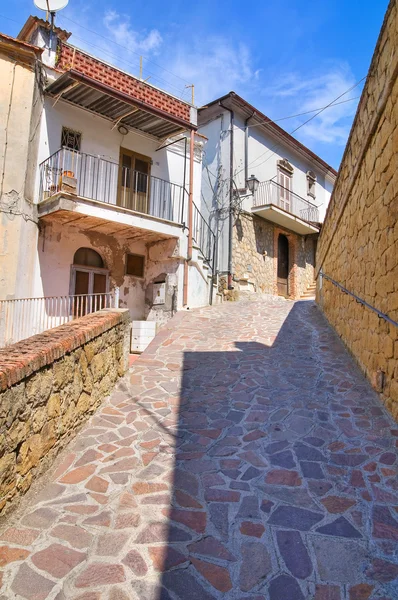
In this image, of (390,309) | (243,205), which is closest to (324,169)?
(243,205)

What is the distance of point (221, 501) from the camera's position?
299 centimetres

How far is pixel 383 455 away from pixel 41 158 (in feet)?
30.5

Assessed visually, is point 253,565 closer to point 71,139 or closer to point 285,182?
point 71,139

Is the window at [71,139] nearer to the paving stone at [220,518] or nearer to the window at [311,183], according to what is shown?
the paving stone at [220,518]

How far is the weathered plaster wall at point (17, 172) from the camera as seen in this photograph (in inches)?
336

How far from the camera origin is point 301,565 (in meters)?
2.34

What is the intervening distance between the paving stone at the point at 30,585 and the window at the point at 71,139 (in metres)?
9.58

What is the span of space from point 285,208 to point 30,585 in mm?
16408

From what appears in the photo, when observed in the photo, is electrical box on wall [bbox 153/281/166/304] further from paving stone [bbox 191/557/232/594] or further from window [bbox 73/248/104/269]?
paving stone [bbox 191/557/232/594]

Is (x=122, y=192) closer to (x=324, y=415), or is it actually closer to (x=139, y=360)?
(x=139, y=360)

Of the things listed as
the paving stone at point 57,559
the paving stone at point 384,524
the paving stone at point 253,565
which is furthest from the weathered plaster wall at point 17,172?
the paving stone at point 384,524

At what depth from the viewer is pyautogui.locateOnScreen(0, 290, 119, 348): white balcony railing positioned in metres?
8.35

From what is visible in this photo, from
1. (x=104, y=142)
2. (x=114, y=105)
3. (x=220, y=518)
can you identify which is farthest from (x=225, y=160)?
(x=220, y=518)

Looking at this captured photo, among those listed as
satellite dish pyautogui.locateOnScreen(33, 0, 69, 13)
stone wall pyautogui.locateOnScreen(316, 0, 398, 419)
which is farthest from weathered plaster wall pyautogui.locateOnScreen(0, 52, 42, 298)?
stone wall pyautogui.locateOnScreen(316, 0, 398, 419)
